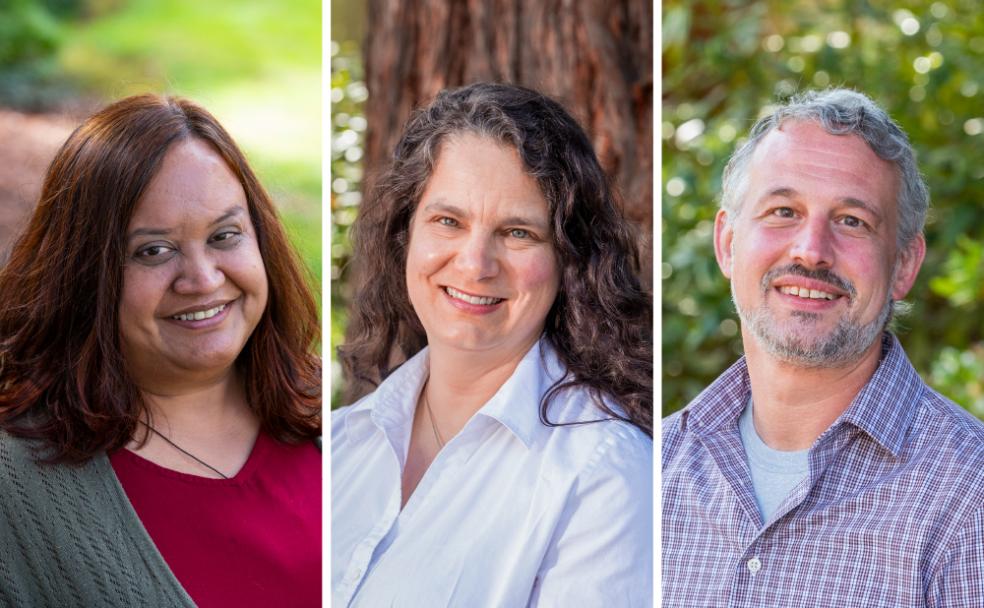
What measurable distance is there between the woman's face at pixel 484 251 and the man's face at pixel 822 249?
451 millimetres

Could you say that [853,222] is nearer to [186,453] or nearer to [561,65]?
[561,65]

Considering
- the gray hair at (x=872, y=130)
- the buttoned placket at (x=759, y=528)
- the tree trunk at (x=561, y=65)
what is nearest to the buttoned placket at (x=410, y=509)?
the buttoned placket at (x=759, y=528)

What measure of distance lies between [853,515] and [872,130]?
0.78m

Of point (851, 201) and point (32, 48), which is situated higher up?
point (32, 48)

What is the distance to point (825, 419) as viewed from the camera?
7.91 ft

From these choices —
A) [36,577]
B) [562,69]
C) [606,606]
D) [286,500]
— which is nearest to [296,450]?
[286,500]

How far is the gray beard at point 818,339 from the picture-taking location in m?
2.35

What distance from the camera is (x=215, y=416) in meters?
2.45

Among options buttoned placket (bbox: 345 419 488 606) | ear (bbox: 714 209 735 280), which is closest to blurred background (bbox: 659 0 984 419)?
ear (bbox: 714 209 735 280)

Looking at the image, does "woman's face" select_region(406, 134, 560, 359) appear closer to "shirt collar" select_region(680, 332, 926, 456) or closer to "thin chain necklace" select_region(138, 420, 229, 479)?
"shirt collar" select_region(680, 332, 926, 456)

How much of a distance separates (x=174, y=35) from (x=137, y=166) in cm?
370

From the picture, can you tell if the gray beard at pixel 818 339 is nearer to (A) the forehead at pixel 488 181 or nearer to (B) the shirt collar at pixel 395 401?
(A) the forehead at pixel 488 181

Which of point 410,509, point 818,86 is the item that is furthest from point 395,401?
point 818,86

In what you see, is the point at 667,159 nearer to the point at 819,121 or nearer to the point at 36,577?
the point at 819,121
